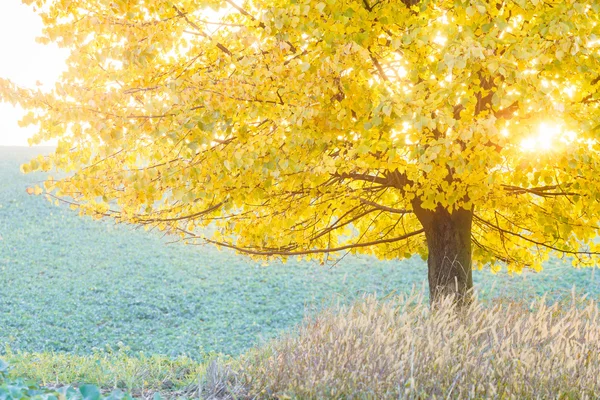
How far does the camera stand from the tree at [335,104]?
15.4ft

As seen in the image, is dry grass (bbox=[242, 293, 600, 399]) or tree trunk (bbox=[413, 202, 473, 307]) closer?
dry grass (bbox=[242, 293, 600, 399])

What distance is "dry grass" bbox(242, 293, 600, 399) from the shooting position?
4.45 meters

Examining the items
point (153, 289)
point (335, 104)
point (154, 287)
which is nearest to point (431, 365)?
point (335, 104)

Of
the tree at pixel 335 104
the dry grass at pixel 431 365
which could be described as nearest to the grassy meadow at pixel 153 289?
the tree at pixel 335 104

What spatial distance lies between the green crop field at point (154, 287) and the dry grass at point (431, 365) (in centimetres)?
591

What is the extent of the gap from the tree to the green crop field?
4991 millimetres

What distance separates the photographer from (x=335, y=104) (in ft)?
18.0

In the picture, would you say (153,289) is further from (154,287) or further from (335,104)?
(335,104)

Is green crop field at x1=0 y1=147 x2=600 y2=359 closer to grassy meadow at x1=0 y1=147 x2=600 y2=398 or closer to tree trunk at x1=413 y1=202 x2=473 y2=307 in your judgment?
grassy meadow at x1=0 y1=147 x2=600 y2=398

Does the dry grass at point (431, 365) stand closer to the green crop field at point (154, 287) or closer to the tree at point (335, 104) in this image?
the tree at point (335, 104)

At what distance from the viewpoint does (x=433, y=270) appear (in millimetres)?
7070

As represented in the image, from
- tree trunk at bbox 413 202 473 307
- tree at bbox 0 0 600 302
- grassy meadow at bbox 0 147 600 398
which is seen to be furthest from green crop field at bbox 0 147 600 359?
tree at bbox 0 0 600 302

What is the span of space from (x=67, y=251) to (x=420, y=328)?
15795 mm

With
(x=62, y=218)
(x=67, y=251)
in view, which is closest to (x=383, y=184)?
(x=67, y=251)
